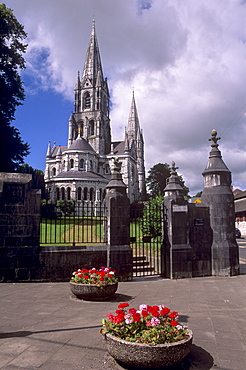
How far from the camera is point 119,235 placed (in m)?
9.70

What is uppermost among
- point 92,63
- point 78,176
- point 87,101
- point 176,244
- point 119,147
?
point 92,63

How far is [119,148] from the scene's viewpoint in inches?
3228

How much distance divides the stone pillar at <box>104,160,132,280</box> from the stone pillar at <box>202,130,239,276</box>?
3452mm

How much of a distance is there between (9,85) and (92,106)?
57.6 meters

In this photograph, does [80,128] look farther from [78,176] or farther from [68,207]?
[68,207]

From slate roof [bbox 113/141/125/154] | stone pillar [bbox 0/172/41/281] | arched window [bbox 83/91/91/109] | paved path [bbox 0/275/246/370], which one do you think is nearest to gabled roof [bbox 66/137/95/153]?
slate roof [bbox 113/141/125/154]

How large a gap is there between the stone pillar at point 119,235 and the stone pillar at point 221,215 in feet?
11.3

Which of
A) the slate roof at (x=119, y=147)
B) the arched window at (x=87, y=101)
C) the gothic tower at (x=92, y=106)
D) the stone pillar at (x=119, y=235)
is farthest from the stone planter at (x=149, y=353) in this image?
the arched window at (x=87, y=101)

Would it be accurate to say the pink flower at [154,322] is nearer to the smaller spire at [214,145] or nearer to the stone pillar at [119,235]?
the stone pillar at [119,235]

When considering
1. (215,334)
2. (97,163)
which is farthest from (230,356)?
(97,163)

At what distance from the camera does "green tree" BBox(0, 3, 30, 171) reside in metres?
24.1

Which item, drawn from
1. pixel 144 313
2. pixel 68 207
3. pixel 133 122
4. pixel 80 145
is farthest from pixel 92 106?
pixel 144 313

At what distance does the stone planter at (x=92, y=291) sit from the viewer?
6.75 metres

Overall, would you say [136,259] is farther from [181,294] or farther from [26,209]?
[26,209]
